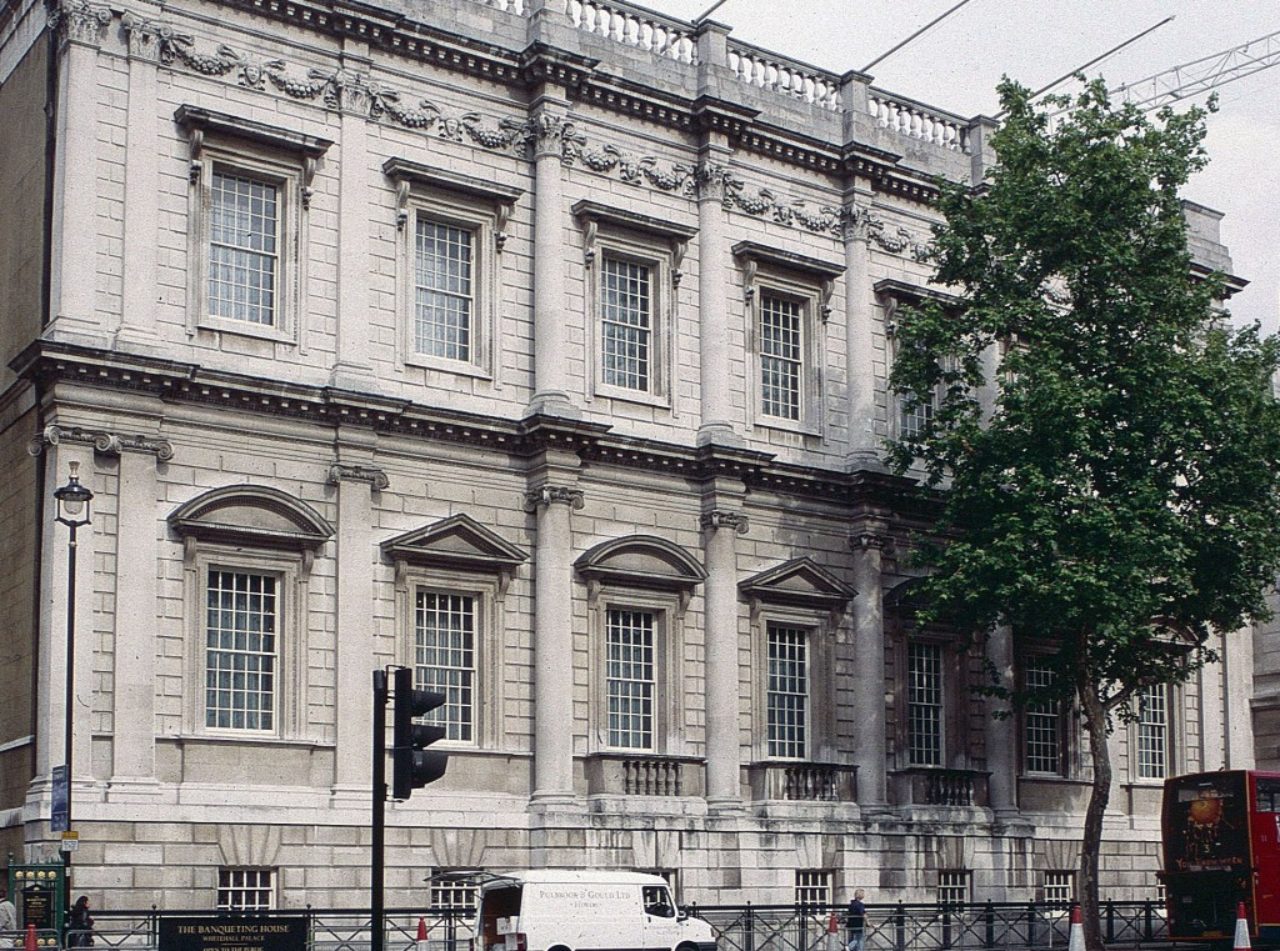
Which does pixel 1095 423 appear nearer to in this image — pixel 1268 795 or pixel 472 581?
pixel 1268 795

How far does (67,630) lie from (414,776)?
43.8ft

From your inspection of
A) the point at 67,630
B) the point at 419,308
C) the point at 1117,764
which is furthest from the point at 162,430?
the point at 1117,764

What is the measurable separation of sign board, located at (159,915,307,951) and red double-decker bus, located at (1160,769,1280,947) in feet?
62.1

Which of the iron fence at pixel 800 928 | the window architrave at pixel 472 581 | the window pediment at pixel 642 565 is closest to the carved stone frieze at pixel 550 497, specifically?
the window architrave at pixel 472 581

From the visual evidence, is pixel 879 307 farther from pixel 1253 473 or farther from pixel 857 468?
pixel 1253 473

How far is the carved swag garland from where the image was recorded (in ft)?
108

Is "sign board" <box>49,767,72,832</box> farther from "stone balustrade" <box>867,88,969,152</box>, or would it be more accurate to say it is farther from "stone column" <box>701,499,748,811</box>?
"stone balustrade" <box>867,88,969,152</box>

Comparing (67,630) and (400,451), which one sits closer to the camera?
(67,630)

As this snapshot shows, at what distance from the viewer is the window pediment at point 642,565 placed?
36219 mm

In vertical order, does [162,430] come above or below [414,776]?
above

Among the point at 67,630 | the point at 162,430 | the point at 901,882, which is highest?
the point at 162,430

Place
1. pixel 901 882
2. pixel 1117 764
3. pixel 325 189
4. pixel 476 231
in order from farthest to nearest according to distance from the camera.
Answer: pixel 1117 764, pixel 901 882, pixel 476 231, pixel 325 189

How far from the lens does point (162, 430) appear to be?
31.5 m

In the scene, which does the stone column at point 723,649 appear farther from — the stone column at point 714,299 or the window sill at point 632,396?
the window sill at point 632,396
